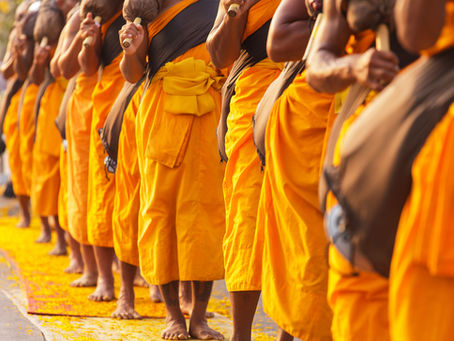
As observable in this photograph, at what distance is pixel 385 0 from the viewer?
253 cm

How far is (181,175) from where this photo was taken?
4.99 m

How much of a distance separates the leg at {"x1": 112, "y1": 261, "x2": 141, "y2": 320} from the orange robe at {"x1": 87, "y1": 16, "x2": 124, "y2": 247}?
46 cm

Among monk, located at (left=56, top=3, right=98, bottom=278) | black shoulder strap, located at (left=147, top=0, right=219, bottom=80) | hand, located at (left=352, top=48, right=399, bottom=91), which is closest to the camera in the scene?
hand, located at (left=352, top=48, right=399, bottom=91)

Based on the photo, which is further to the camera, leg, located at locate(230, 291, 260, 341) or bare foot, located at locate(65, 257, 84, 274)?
bare foot, located at locate(65, 257, 84, 274)

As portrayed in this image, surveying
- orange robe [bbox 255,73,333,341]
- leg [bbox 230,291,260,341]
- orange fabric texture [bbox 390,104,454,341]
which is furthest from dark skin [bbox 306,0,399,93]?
leg [bbox 230,291,260,341]

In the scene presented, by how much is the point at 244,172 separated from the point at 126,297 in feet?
5.97

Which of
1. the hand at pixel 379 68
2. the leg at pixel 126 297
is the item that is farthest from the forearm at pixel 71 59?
the hand at pixel 379 68

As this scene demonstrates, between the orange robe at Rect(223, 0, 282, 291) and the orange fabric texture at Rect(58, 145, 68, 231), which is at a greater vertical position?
the orange robe at Rect(223, 0, 282, 291)

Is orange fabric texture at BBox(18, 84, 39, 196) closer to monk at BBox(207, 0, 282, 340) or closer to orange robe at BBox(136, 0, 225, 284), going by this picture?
orange robe at BBox(136, 0, 225, 284)

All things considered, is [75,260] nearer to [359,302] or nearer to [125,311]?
[125,311]

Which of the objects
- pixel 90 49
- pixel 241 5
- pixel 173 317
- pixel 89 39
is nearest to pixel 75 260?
pixel 90 49

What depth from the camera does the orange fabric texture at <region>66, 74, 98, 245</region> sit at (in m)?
6.50

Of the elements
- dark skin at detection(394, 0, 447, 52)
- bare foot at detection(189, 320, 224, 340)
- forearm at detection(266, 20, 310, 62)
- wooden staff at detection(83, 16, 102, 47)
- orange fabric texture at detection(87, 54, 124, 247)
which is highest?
dark skin at detection(394, 0, 447, 52)

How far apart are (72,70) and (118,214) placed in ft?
4.69
